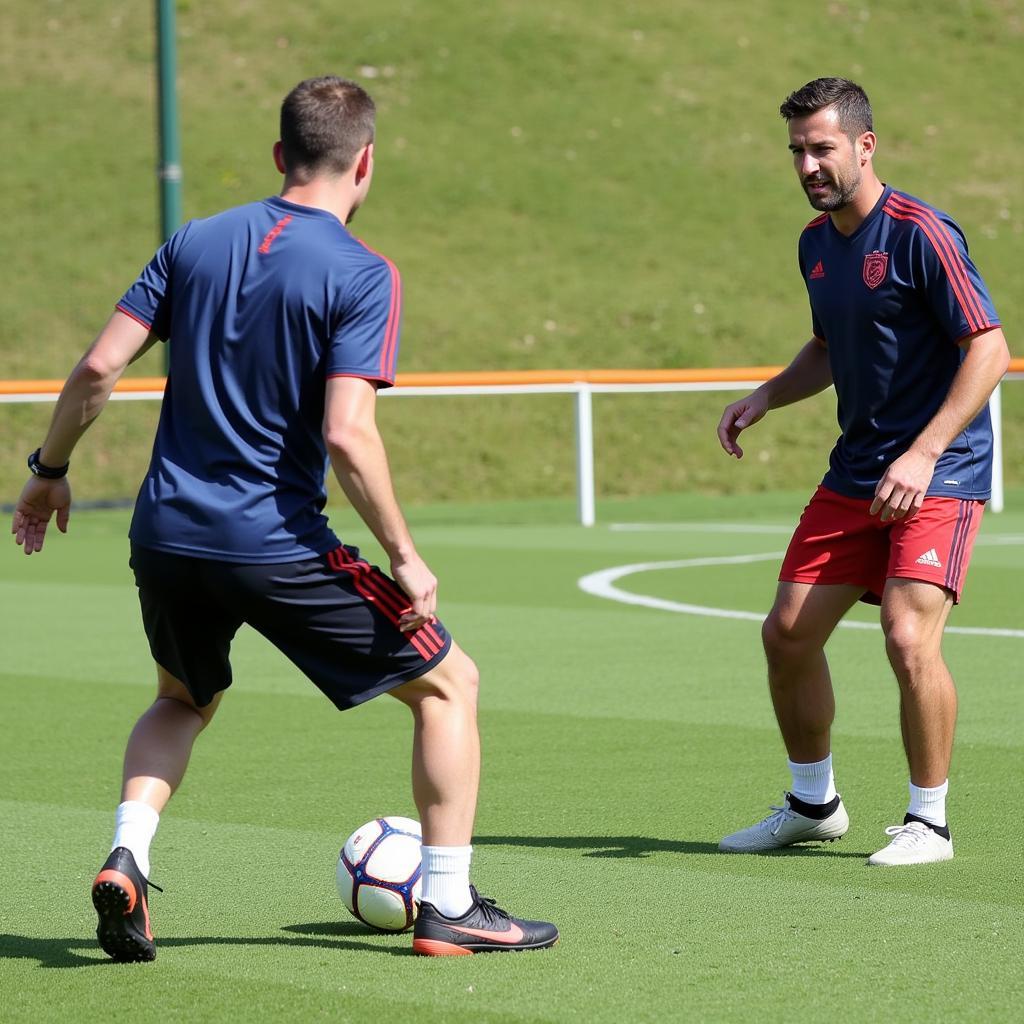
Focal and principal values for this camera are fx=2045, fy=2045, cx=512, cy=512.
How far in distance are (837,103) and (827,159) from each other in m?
0.16

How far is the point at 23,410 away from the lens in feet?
92.5

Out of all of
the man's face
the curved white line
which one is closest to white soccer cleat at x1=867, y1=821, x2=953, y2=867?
the man's face

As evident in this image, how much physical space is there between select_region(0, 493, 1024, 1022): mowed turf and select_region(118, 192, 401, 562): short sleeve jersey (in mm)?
1006

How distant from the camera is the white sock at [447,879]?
4742 mm

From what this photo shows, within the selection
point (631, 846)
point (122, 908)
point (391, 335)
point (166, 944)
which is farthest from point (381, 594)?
point (631, 846)

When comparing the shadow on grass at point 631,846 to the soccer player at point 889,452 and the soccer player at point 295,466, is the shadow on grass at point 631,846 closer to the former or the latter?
the soccer player at point 889,452

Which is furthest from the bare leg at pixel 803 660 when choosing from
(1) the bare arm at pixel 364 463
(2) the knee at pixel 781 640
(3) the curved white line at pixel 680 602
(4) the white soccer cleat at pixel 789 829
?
(3) the curved white line at pixel 680 602

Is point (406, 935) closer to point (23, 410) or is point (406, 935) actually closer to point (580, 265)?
point (23, 410)

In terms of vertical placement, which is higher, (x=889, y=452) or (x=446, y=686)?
(x=889, y=452)

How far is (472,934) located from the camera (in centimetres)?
474

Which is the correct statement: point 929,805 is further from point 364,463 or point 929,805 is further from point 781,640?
point 364,463

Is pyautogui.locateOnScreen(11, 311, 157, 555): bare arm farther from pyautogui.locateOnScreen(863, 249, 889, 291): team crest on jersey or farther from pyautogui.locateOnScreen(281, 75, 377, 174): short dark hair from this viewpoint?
pyautogui.locateOnScreen(863, 249, 889, 291): team crest on jersey

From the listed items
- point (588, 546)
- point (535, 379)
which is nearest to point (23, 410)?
point (535, 379)

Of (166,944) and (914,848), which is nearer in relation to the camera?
(166,944)
